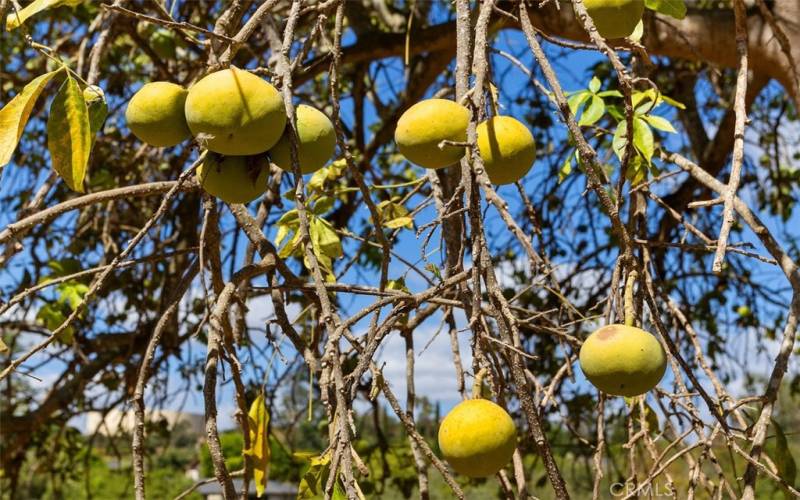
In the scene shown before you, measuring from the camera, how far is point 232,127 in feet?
3.09

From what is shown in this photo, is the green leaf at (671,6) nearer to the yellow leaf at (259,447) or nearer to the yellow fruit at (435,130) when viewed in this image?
the yellow fruit at (435,130)

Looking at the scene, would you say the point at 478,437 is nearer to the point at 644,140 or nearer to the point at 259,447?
the point at 259,447

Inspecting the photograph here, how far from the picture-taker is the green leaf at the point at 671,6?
4.69ft

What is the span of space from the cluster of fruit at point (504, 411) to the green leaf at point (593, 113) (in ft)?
2.39

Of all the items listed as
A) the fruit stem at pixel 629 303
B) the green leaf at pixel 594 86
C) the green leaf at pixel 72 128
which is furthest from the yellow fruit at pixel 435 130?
the green leaf at pixel 594 86

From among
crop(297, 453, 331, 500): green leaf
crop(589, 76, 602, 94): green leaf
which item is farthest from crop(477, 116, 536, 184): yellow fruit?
crop(589, 76, 602, 94): green leaf

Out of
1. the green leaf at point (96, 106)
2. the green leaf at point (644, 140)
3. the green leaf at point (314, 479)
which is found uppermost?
the green leaf at point (644, 140)

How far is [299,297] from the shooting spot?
3.18m

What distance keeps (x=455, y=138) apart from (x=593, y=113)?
685 millimetres

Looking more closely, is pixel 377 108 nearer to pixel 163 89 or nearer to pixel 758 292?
pixel 758 292

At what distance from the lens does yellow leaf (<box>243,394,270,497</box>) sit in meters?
1.32

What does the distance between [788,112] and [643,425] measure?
3268 mm

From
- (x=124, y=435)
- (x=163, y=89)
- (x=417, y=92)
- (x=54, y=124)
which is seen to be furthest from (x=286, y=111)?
(x=124, y=435)

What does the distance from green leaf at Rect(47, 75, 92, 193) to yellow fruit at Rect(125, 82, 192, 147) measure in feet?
0.19
